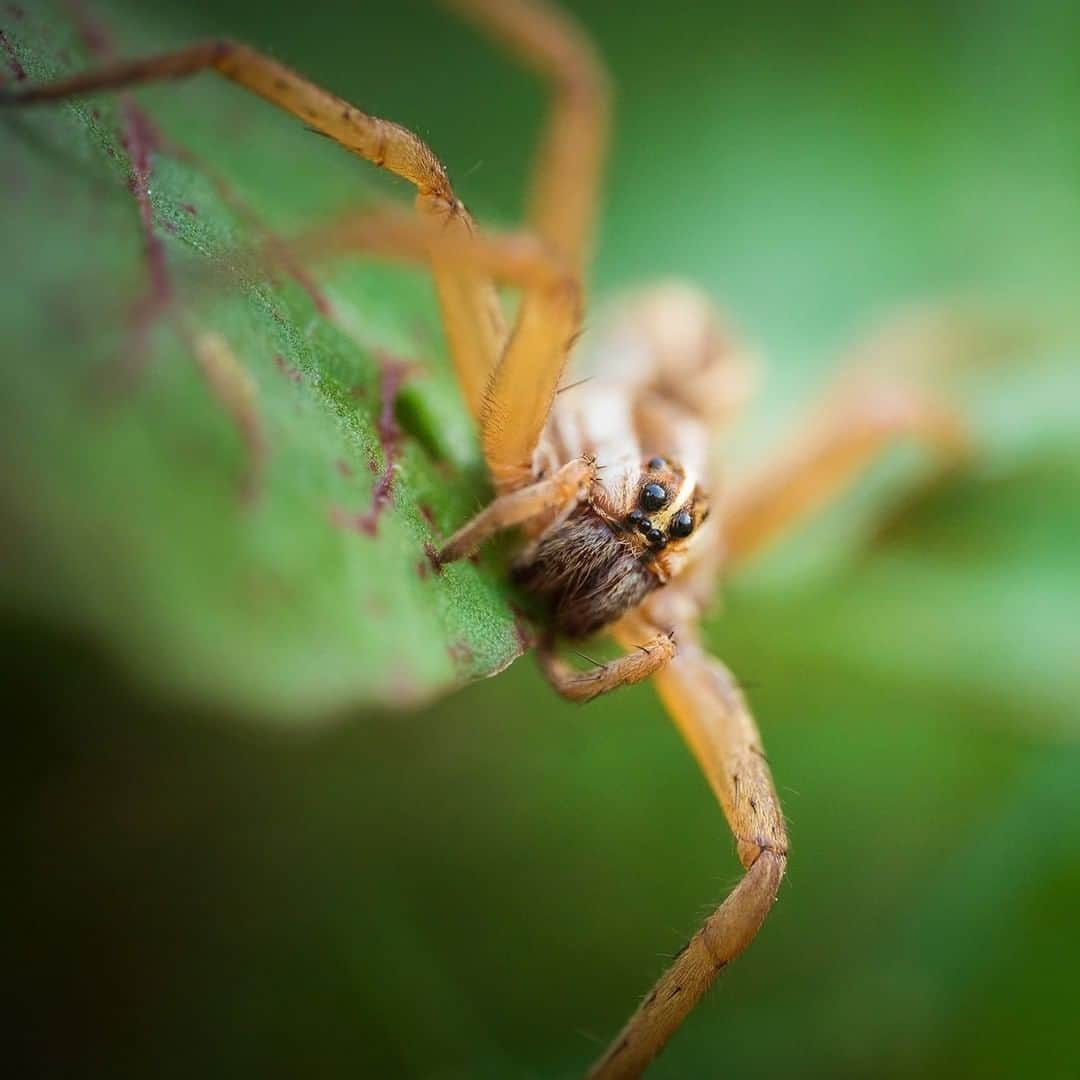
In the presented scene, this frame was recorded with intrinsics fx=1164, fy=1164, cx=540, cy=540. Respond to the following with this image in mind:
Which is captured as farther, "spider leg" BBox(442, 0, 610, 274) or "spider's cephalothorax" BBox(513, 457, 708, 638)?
"spider leg" BBox(442, 0, 610, 274)

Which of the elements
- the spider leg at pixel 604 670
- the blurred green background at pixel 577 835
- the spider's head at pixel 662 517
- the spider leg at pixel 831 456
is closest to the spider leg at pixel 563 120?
the blurred green background at pixel 577 835

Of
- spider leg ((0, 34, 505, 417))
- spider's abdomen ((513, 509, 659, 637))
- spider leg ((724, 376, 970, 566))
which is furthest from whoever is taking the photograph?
spider leg ((724, 376, 970, 566))

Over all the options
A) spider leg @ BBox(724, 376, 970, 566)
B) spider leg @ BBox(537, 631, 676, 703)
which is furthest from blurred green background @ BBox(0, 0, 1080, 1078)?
spider leg @ BBox(537, 631, 676, 703)

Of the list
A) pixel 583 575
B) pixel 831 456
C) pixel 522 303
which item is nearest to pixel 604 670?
pixel 583 575

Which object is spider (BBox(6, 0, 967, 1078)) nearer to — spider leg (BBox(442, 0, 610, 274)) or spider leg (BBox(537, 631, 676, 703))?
spider leg (BBox(537, 631, 676, 703))

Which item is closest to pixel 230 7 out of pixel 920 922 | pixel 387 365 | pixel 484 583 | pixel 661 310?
pixel 661 310

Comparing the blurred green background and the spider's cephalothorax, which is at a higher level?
the spider's cephalothorax

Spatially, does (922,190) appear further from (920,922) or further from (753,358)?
(920,922)
